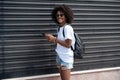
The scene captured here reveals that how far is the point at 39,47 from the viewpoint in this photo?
566 cm

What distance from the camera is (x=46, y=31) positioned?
5707mm

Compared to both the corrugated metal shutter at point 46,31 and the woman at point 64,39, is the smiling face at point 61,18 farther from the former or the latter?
the corrugated metal shutter at point 46,31

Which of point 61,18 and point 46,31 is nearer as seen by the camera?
point 61,18

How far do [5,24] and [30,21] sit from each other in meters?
0.47

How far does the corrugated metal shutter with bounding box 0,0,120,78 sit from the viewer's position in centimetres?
538

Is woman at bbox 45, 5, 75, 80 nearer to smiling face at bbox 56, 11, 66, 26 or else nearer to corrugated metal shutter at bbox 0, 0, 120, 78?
smiling face at bbox 56, 11, 66, 26

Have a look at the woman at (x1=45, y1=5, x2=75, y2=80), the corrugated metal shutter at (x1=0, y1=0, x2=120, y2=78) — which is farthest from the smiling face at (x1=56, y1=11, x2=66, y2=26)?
the corrugated metal shutter at (x1=0, y1=0, x2=120, y2=78)

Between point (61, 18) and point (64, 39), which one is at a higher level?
point (61, 18)

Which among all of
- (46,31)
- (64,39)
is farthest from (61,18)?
(46,31)

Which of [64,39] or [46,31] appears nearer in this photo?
[64,39]

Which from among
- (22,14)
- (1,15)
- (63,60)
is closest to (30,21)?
(22,14)

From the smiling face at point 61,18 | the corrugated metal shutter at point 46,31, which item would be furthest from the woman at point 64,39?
the corrugated metal shutter at point 46,31

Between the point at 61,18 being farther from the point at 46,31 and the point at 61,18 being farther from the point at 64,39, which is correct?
the point at 46,31

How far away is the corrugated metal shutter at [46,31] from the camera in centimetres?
538
